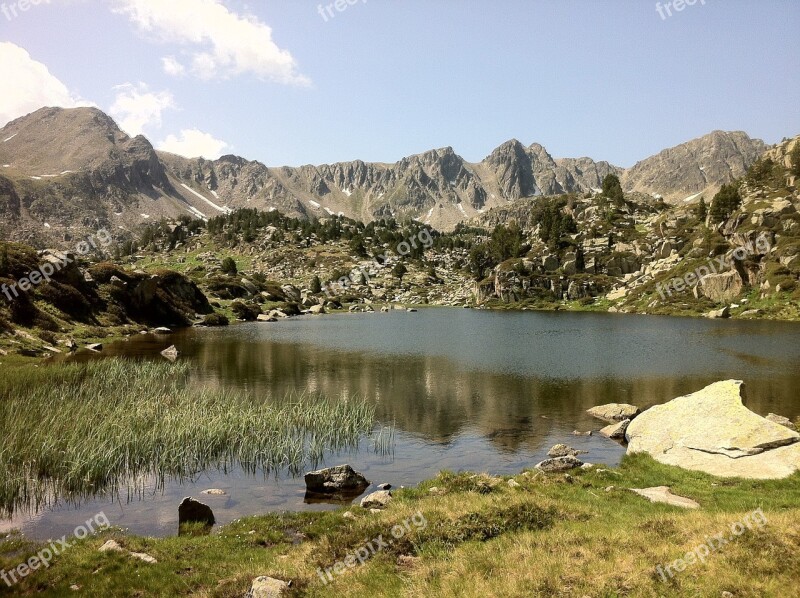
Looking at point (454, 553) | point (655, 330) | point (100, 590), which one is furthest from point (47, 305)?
point (655, 330)

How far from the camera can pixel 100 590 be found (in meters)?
14.2

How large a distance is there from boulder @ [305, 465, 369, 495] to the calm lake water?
2.83 feet

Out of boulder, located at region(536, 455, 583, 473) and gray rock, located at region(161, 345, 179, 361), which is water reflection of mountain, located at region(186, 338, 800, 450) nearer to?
gray rock, located at region(161, 345, 179, 361)

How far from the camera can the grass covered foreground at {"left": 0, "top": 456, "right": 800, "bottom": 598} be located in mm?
12312

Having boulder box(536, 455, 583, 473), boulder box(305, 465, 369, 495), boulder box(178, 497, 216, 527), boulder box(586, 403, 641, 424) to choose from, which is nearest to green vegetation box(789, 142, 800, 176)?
boulder box(586, 403, 641, 424)

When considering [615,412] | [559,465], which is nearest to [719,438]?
[559,465]

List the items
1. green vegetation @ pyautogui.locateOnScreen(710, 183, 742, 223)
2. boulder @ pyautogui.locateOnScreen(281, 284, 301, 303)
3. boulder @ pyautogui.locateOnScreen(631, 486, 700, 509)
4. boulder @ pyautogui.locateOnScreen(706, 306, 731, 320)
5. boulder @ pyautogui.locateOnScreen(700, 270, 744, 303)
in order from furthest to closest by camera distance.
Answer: boulder @ pyautogui.locateOnScreen(281, 284, 301, 303), green vegetation @ pyautogui.locateOnScreen(710, 183, 742, 223), boulder @ pyautogui.locateOnScreen(700, 270, 744, 303), boulder @ pyautogui.locateOnScreen(706, 306, 731, 320), boulder @ pyautogui.locateOnScreen(631, 486, 700, 509)

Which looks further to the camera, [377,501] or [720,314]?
[720,314]

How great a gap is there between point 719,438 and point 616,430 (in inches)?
351

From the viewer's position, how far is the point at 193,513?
21344 millimetres

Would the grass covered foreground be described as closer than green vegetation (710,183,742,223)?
Yes

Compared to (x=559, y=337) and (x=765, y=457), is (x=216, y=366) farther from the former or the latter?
(x=559, y=337)

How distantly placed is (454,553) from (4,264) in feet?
283

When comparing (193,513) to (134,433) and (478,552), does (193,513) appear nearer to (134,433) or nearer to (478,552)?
(134,433)
